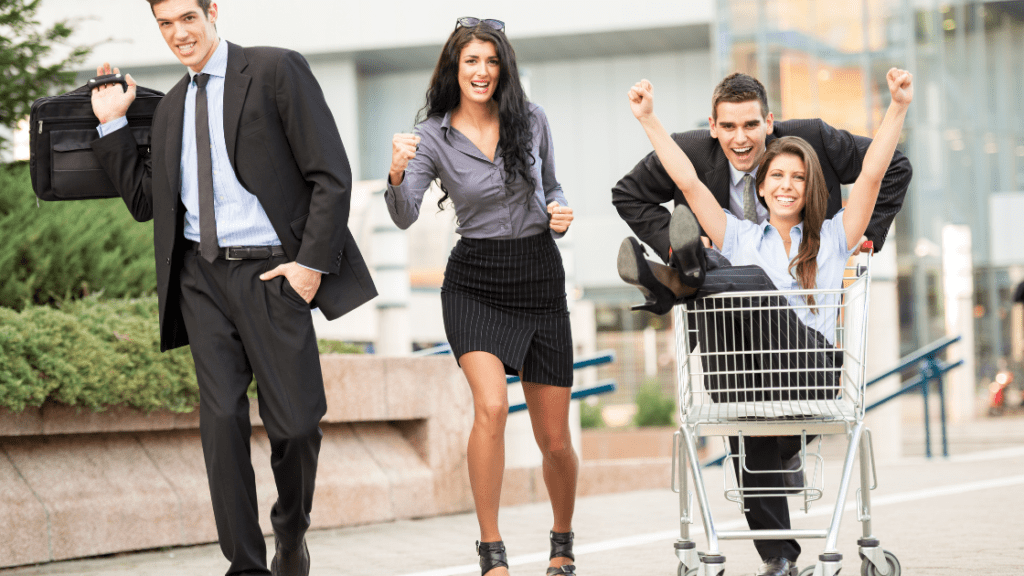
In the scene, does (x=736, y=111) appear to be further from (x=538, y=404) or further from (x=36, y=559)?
(x=36, y=559)

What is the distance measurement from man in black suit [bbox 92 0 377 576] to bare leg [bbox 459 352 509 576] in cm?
63

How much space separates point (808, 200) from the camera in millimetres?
4141

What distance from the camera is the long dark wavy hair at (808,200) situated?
407 cm

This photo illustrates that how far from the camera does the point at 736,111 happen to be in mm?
4367

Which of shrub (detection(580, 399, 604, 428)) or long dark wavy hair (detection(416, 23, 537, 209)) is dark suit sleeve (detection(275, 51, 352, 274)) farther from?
shrub (detection(580, 399, 604, 428))

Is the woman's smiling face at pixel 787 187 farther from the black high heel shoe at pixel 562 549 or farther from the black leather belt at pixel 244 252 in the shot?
the black leather belt at pixel 244 252

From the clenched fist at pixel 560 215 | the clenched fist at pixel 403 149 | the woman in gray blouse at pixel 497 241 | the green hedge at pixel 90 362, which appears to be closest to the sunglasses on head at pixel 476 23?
the woman in gray blouse at pixel 497 241

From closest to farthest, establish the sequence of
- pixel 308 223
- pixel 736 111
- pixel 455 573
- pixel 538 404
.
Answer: pixel 308 223
pixel 736 111
pixel 538 404
pixel 455 573

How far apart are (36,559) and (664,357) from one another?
95.4 ft

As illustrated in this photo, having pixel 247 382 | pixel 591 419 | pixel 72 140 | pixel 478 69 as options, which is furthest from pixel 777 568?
pixel 591 419

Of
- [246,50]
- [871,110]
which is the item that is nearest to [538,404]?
[246,50]

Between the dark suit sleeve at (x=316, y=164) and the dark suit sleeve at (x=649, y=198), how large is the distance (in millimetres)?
1120

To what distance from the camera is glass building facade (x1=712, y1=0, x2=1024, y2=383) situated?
2266cm

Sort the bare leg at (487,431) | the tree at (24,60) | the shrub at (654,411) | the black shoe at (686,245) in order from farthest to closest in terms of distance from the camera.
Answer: the shrub at (654,411) → the tree at (24,60) → the bare leg at (487,431) → the black shoe at (686,245)
